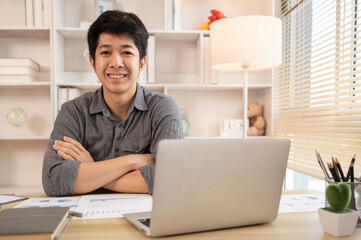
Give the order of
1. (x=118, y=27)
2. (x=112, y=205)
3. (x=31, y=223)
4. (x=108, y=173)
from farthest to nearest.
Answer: (x=118, y=27), (x=108, y=173), (x=112, y=205), (x=31, y=223)

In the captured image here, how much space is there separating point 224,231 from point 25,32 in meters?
2.38

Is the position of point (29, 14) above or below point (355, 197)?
above

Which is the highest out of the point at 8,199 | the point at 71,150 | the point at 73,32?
the point at 73,32

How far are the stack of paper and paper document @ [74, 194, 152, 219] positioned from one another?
169 cm

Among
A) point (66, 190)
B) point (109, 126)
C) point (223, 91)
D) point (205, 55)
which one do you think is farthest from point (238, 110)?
point (66, 190)

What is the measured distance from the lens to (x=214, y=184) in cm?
71

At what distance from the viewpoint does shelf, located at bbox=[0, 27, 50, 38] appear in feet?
8.16

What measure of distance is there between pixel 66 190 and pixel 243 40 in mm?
1354

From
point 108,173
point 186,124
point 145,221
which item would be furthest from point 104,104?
point 186,124

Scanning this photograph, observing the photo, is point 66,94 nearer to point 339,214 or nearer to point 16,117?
point 16,117

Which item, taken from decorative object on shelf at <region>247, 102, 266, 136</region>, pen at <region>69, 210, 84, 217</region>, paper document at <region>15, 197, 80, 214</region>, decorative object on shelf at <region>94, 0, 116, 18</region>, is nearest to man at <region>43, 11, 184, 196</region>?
paper document at <region>15, 197, 80, 214</region>

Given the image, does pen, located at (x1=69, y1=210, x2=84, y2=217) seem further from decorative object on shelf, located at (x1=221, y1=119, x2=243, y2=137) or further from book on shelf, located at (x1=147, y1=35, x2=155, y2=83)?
decorative object on shelf, located at (x1=221, y1=119, x2=243, y2=137)

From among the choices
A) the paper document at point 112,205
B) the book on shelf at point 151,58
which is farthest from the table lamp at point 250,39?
the paper document at point 112,205

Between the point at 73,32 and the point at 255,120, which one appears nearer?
the point at 73,32
